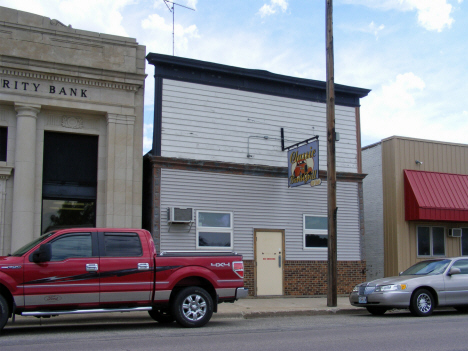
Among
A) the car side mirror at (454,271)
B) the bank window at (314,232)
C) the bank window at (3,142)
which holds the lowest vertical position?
the car side mirror at (454,271)

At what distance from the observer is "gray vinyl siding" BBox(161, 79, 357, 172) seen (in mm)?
15867

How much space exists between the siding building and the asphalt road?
4.49 metres

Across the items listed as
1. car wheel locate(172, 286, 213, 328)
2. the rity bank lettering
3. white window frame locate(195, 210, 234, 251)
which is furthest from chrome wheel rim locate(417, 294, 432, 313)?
the rity bank lettering

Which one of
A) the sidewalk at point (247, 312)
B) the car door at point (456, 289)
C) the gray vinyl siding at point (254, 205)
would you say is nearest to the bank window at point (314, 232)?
the gray vinyl siding at point (254, 205)

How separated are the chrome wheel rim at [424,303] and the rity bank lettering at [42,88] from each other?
10250mm

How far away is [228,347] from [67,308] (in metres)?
3.14

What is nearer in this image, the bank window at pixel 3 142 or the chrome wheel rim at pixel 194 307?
the chrome wheel rim at pixel 194 307

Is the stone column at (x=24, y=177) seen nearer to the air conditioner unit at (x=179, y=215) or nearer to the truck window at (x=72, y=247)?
the air conditioner unit at (x=179, y=215)

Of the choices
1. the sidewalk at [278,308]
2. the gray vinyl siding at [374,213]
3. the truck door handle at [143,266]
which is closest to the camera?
the truck door handle at [143,266]

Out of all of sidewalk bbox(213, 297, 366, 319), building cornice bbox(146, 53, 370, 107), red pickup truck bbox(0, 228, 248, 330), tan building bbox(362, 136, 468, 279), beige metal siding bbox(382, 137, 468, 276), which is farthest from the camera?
beige metal siding bbox(382, 137, 468, 276)

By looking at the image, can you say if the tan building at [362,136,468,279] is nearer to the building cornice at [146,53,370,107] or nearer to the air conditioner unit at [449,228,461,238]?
the air conditioner unit at [449,228,461,238]

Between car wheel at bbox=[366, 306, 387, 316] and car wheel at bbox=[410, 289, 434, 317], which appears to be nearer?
car wheel at bbox=[410, 289, 434, 317]

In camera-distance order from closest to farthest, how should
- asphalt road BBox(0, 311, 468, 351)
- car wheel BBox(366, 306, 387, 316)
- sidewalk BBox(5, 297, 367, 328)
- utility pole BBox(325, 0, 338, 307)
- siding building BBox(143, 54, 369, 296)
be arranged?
1. asphalt road BBox(0, 311, 468, 351)
2. sidewalk BBox(5, 297, 367, 328)
3. car wheel BBox(366, 306, 387, 316)
4. utility pole BBox(325, 0, 338, 307)
5. siding building BBox(143, 54, 369, 296)

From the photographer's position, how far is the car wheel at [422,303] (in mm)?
12070
